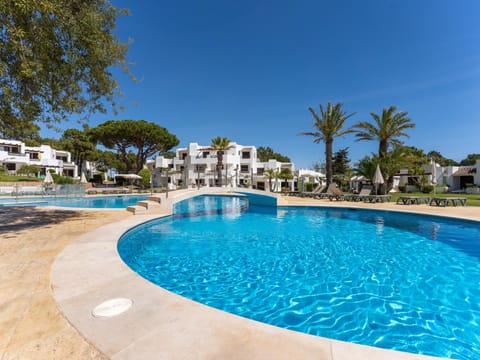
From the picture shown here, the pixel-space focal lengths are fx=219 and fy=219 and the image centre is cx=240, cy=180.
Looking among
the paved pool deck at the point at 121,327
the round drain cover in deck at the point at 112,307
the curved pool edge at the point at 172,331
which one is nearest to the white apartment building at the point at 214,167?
the paved pool deck at the point at 121,327

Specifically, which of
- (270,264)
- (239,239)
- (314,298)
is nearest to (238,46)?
(239,239)

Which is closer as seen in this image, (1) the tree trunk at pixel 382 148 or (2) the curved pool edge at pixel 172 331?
(2) the curved pool edge at pixel 172 331

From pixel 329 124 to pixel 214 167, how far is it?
23393 mm

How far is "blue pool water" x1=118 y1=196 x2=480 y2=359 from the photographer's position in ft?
11.5

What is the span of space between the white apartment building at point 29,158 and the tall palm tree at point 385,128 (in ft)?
157

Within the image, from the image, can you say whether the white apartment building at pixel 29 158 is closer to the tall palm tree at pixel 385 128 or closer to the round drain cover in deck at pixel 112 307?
the round drain cover in deck at pixel 112 307

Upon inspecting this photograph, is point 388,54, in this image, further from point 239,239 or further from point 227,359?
point 227,359

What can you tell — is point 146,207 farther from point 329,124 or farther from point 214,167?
point 214,167

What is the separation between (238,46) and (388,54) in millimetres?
13401

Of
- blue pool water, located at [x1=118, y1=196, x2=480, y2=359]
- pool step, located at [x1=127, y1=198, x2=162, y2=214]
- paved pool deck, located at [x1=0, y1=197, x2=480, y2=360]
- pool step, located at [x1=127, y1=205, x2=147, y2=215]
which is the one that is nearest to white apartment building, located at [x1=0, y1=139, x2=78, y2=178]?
pool step, located at [x1=127, y1=198, x2=162, y2=214]

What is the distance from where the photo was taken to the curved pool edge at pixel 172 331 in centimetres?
203

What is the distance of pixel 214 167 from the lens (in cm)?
4250

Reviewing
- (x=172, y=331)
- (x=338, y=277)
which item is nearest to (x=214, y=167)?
(x=338, y=277)

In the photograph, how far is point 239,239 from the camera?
28.9ft
